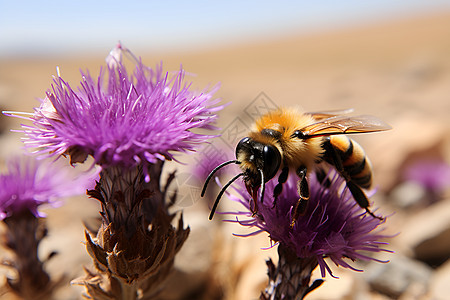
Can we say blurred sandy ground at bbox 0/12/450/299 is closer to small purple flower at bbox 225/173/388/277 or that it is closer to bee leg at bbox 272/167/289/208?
small purple flower at bbox 225/173/388/277

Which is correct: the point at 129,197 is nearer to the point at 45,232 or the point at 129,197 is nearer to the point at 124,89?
the point at 124,89

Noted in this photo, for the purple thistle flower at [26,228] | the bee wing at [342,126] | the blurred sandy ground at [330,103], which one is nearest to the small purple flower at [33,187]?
the purple thistle flower at [26,228]

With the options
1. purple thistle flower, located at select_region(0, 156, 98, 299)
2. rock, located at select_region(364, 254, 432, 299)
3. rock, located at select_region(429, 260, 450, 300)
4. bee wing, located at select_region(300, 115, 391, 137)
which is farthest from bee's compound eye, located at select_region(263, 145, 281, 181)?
rock, located at select_region(364, 254, 432, 299)

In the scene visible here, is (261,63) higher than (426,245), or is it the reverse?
(426,245)

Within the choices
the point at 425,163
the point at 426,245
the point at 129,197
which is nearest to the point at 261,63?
the point at 425,163

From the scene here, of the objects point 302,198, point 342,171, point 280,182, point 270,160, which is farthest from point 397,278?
point 270,160

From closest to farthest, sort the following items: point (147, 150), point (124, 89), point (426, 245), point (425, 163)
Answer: point (147, 150) < point (124, 89) < point (426, 245) < point (425, 163)

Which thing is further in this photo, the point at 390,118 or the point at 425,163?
the point at 390,118

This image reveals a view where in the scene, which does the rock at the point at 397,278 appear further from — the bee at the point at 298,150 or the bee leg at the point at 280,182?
the bee leg at the point at 280,182
